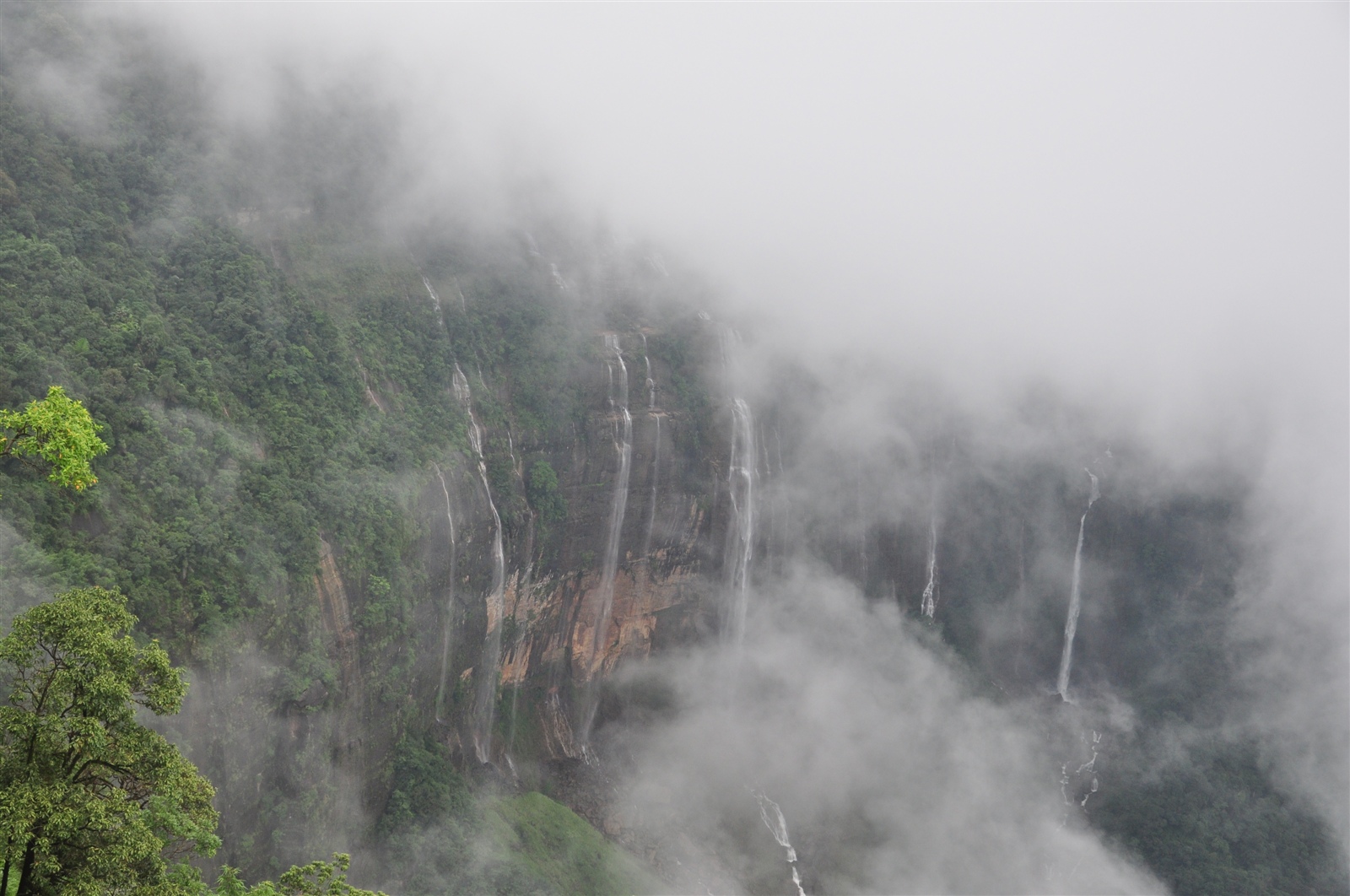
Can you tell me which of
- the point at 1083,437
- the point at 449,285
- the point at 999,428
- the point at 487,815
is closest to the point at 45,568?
the point at 487,815

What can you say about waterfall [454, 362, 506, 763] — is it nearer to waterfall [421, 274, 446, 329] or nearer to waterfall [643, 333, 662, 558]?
waterfall [421, 274, 446, 329]

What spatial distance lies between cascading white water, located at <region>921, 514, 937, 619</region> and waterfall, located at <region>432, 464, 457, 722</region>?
2731 cm

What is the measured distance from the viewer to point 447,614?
34750 millimetres

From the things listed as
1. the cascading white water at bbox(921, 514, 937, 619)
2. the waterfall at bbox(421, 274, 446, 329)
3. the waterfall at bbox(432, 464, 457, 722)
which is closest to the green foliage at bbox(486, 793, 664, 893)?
the waterfall at bbox(432, 464, 457, 722)

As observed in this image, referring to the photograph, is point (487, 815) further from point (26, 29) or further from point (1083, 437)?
point (1083, 437)

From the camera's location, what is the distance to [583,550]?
40.4m

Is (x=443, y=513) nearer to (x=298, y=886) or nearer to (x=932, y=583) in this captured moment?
(x=298, y=886)

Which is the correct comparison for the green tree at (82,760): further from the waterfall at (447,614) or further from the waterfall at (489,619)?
the waterfall at (489,619)

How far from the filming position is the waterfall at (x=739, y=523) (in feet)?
147

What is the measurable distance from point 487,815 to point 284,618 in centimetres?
1272

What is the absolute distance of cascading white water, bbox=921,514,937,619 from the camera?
5022cm

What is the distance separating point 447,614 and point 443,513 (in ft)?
→ 13.1

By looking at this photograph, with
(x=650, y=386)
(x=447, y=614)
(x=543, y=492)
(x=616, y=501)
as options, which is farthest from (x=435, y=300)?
(x=447, y=614)

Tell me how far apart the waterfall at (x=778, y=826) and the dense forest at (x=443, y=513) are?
14.3 inches
